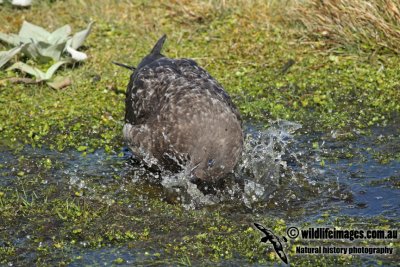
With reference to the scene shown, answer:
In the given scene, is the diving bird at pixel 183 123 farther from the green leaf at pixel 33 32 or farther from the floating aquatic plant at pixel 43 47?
the green leaf at pixel 33 32

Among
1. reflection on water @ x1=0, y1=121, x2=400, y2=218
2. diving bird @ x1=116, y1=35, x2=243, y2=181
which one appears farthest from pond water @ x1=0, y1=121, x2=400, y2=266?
diving bird @ x1=116, y1=35, x2=243, y2=181

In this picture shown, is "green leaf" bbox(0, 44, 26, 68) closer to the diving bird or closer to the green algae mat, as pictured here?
the green algae mat

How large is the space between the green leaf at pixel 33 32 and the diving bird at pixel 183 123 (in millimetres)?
2349

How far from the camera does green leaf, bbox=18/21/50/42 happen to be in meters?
8.62

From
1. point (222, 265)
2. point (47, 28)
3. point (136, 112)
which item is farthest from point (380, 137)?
point (47, 28)

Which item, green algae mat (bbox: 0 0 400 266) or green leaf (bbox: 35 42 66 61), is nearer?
green algae mat (bbox: 0 0 400 266)

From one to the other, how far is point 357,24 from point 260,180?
2950mm

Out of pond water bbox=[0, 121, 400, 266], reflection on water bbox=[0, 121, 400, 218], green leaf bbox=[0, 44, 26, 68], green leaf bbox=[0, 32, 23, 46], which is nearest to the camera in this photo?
pond water bbox=[0, 121, 400, 266]

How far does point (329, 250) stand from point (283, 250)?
0.28m

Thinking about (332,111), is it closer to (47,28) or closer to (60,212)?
(60,212)

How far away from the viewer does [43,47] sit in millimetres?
8398

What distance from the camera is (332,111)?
7.58 metres

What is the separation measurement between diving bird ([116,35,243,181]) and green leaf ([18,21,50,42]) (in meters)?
2.35

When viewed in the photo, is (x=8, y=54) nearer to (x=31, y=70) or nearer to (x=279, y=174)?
(x=31, y=70)
